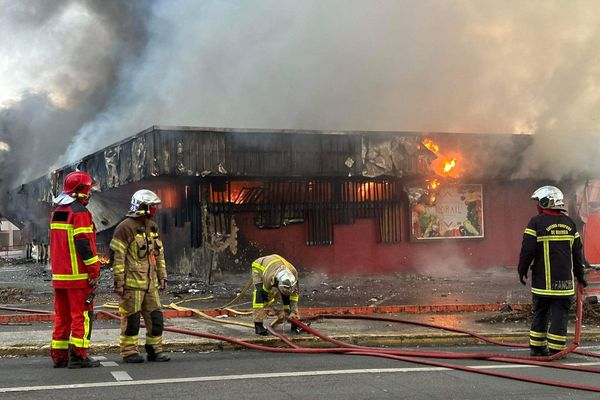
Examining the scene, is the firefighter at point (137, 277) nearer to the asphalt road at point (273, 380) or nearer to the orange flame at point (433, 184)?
the asphalt road at point (273, 380)

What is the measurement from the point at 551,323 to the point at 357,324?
2.50 m

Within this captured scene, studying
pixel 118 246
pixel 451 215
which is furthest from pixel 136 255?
pixel 451 215

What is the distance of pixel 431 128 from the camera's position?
14414 mm

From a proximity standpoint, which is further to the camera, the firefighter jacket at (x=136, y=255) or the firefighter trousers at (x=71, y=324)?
the firefighter jacket at (x=136, y=255)

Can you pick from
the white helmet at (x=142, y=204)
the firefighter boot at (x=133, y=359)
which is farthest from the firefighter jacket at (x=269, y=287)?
the white helmet at (x=142, y=204)

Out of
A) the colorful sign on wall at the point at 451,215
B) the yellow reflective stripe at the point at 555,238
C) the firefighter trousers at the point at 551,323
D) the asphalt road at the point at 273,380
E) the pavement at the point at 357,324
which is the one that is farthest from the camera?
the colorful sign on wall at the point at 451,215

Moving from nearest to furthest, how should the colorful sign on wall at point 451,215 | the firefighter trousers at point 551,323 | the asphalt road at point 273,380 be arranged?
the asphalt road at point 273,380, the firefighter trousers at point 551,323, the colorful sign on wall at point 451,215

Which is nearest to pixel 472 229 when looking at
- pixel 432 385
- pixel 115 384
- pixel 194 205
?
pixel 194 205

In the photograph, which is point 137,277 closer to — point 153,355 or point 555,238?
point 153,355

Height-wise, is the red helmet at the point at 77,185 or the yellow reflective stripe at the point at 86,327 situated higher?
the red helmet at the point at 77,185

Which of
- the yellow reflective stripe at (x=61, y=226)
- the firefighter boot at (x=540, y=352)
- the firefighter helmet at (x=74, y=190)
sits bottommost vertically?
the firefighter boot at (x=540, y=352)

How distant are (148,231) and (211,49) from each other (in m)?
9.10

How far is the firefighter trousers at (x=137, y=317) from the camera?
18.3 feet

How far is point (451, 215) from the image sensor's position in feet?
52.1
